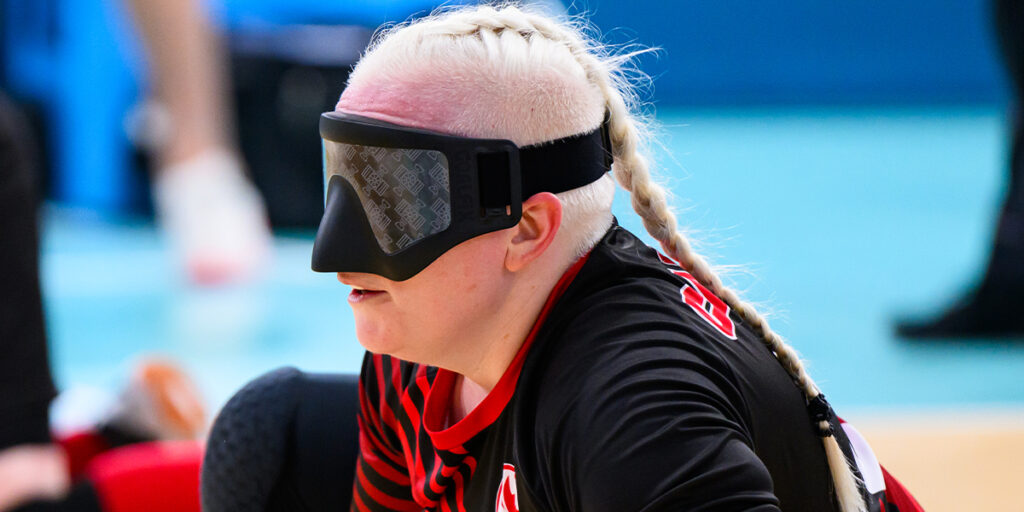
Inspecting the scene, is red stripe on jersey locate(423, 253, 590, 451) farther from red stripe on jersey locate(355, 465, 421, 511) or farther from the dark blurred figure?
the dark blurred figure

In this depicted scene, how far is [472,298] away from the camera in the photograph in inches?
43.0

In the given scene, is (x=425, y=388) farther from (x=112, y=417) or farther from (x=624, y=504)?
(x=112, y=417)

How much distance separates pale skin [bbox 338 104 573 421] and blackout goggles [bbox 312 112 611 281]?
19mm

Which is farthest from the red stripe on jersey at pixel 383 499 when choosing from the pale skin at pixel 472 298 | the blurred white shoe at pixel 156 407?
the blurred white shoe at pixel 156 407

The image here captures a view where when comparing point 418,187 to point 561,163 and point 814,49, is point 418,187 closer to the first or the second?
point 561,163

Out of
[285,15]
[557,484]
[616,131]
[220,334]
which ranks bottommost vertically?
[220,334]

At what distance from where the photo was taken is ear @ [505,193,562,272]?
1077mm

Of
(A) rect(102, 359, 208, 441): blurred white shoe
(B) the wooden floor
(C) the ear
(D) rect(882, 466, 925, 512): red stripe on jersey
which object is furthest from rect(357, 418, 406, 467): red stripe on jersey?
(B) the wooden floor

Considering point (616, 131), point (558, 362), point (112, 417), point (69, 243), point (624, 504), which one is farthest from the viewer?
point (69, 243)

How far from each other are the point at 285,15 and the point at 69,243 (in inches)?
56.1

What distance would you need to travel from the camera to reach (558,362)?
3.34ft

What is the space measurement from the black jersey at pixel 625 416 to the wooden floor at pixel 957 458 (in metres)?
0.93

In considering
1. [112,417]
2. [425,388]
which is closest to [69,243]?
[112,417]

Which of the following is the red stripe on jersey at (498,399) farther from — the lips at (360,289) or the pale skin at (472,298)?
the lips at (360,289)
